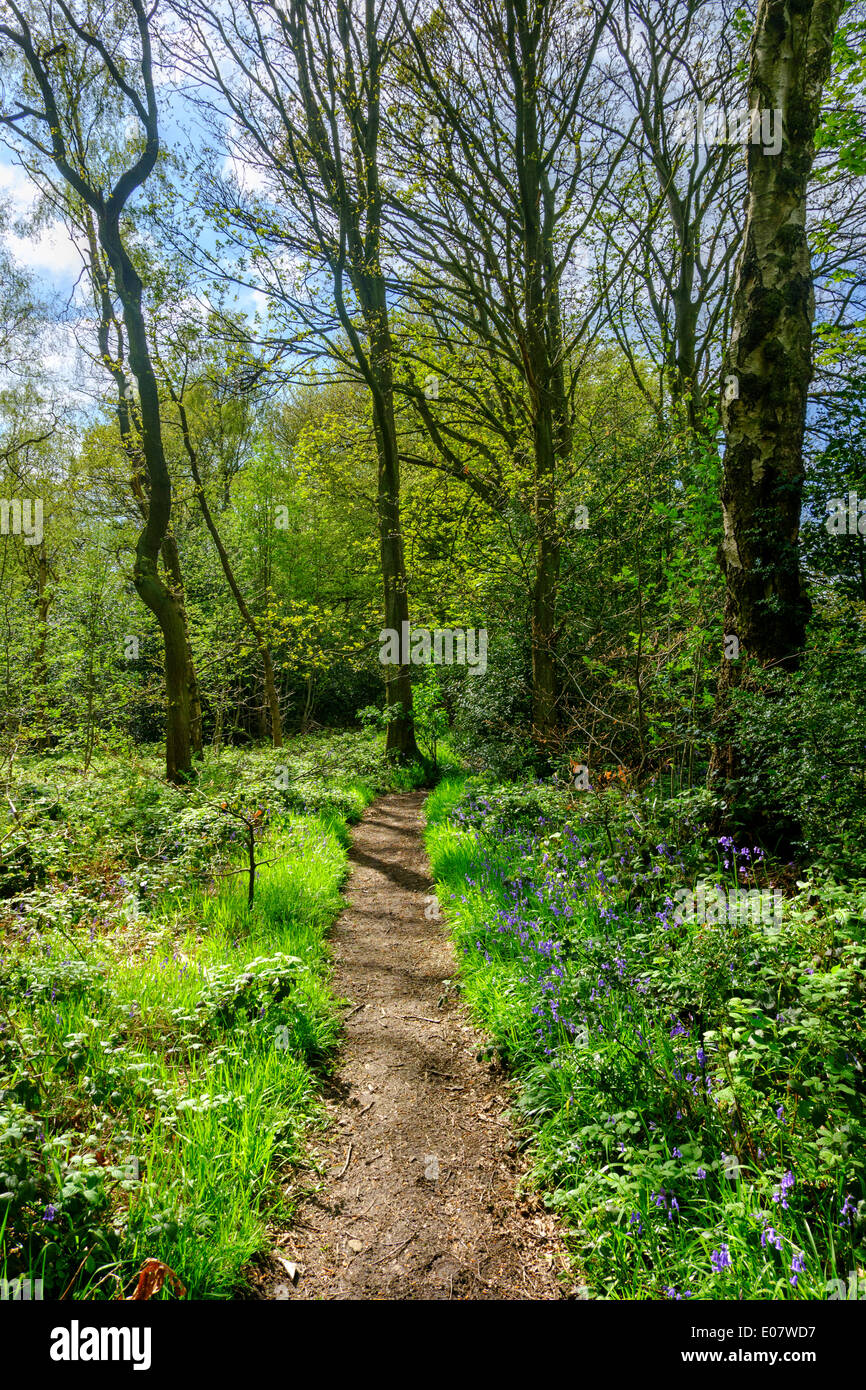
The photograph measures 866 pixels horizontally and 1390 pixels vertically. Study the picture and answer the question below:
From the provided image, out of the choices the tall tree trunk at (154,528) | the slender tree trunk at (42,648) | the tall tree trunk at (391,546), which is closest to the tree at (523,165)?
the tall tree trunk at (391,546)

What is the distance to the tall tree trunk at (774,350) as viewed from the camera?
407 cm

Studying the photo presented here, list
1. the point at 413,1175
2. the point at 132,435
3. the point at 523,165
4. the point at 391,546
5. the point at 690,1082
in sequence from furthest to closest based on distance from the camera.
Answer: the point at 391,546 < the point at 132,435 < the point at 523,165 < the point at 413,1175 < the point at 690,1082

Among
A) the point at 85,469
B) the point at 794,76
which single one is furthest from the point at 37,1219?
the point at 85,469

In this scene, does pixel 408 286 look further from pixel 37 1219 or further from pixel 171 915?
pixel 37 1219

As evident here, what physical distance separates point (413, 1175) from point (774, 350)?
526 centimetres

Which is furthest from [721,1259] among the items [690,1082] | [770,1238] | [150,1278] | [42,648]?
[42,648]

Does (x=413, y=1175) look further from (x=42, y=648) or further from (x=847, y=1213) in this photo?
(x=42, y=648)

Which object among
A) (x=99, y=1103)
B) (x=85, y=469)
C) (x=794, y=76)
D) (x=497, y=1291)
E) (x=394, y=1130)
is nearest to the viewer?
(x=497, y=1291)

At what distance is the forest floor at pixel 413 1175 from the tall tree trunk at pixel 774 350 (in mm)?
2633

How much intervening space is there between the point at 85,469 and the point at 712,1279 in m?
19.8

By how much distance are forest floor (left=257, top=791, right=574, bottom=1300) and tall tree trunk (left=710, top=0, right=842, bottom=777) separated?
8.64 feet

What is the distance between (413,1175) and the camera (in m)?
2.65

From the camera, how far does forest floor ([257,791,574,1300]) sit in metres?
2.14

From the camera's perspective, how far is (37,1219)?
6.29 ft
